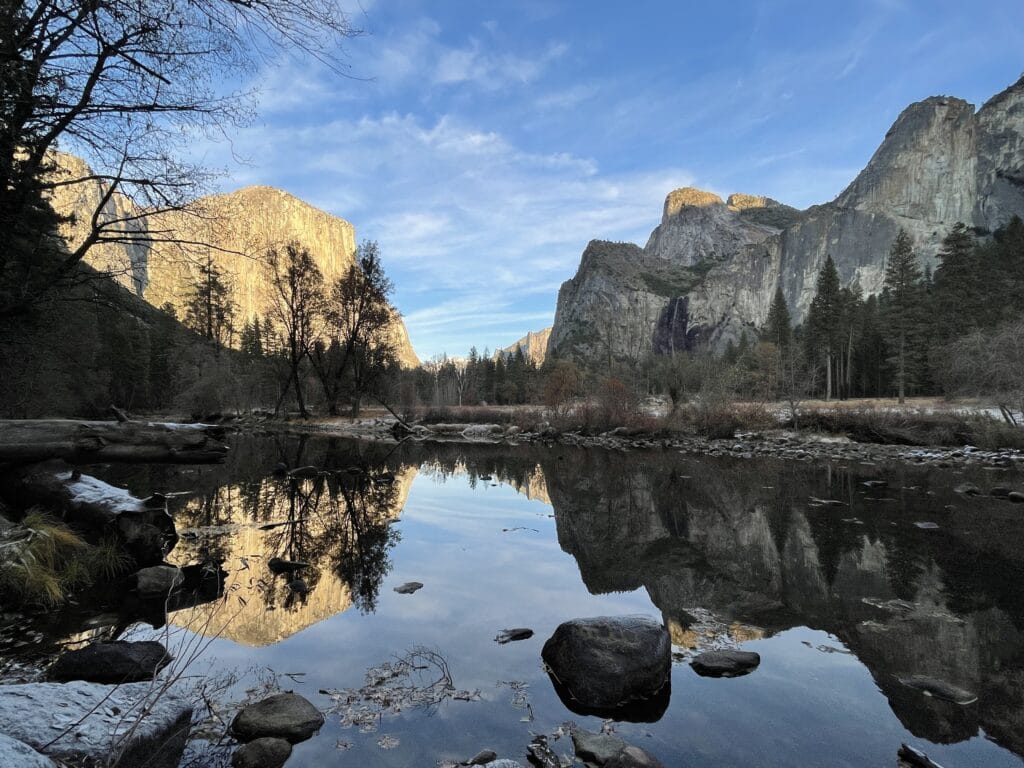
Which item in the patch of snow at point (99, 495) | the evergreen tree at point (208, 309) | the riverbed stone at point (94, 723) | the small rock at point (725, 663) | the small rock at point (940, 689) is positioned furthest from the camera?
the evergreen tree at point (208, 309)

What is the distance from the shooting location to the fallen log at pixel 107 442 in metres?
7.00

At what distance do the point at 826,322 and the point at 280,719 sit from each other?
6612cm

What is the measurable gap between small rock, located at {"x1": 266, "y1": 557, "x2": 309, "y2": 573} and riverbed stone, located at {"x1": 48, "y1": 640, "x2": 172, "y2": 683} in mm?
2710

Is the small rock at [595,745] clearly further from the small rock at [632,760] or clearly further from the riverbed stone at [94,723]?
the riverbed stone at [94,723]

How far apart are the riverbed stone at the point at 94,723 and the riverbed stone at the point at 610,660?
2588 mm

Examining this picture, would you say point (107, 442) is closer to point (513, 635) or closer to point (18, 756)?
point (513, 635)

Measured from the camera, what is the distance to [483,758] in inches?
119

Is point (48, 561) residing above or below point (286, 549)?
above

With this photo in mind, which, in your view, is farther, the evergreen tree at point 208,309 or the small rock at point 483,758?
the evergreen tree at point 208,309

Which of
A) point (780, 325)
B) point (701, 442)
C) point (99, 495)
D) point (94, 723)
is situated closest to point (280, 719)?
point (94, 723)

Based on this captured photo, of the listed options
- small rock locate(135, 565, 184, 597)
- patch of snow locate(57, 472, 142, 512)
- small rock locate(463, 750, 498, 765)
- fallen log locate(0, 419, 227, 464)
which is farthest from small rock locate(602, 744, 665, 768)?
fallen log locate(0, 419, 227, 464)

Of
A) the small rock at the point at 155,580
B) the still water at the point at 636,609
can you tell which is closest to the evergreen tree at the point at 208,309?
the still water at the point at 636,609

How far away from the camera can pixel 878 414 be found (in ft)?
79.8

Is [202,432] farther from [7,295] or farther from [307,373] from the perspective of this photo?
[307,373]
